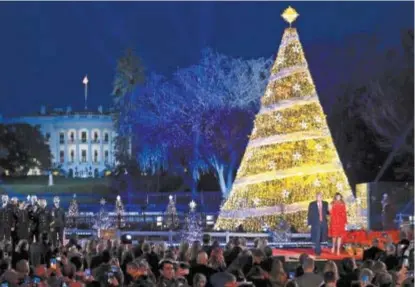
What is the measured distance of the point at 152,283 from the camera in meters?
11.9

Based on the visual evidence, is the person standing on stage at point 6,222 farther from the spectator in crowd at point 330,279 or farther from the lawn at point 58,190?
the lawn at point 58,190

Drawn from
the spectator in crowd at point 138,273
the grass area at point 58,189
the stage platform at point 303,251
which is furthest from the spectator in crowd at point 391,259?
the grass area at point 58,189

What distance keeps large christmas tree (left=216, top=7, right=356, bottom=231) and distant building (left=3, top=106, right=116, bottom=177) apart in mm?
134638

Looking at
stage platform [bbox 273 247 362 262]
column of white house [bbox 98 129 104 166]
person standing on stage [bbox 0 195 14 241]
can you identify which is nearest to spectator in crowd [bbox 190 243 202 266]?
stage platform [bbox 273 247 362 262]

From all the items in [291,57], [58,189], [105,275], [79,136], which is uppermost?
[79,136]

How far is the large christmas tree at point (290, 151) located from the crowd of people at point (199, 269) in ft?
35.6

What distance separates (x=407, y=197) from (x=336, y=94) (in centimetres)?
1844

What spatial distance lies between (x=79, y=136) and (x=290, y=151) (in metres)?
140

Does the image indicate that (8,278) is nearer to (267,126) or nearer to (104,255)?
(104,255)

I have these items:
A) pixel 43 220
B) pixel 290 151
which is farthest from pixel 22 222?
pixel 290 151

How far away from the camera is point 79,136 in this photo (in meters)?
167

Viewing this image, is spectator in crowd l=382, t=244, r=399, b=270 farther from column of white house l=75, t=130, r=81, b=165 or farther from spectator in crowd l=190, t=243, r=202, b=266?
column of white house l=75, t=130, r=81, b=165

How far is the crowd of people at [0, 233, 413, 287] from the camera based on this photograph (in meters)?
12.1

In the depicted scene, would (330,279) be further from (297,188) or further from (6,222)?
(6,222)
